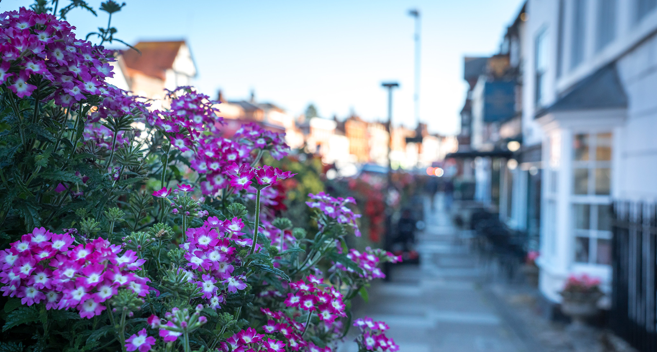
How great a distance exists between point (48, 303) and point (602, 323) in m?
6.33

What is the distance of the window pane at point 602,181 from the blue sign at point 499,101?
20.6 feet

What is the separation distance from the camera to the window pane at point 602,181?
618cm

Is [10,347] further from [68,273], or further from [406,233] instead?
[406,233]

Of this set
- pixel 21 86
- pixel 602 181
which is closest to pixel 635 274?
pixel 602 181

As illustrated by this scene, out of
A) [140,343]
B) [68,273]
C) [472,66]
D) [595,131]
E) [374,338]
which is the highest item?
[472,66]

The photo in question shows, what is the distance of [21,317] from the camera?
1133mm

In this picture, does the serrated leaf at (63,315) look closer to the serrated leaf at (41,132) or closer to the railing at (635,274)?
the serrated leaf at (41,132)

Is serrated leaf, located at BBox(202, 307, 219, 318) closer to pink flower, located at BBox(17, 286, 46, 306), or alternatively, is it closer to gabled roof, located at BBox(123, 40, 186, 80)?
pink flower, located at BBox(17, 286, 46, 306)

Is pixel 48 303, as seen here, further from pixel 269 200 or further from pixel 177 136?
pixel 269 200

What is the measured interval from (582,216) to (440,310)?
229 centimetres

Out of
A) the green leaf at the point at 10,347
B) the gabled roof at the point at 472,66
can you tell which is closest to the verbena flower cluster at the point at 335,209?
the green leaf at the point at 10,347

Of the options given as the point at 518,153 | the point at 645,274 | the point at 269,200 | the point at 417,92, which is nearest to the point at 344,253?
the point at 269,200

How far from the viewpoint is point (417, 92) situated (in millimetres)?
24156

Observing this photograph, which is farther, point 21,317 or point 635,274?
point 635,274
